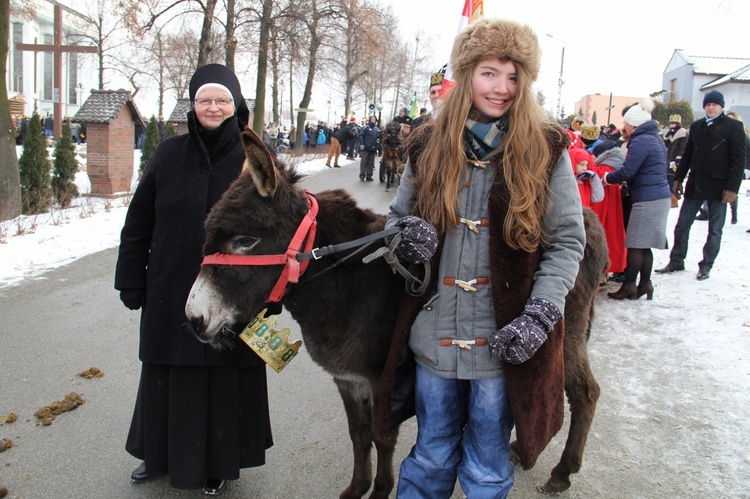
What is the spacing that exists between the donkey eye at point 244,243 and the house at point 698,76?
165 ft

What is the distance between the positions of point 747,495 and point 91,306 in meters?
6.17

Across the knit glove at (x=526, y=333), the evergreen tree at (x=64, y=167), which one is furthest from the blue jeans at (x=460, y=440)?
the evergreen tree at (x=64, y=167)

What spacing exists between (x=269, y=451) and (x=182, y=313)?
1258 millimetres

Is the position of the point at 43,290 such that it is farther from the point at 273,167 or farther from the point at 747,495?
the point at 747,495

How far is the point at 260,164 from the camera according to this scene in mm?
2191

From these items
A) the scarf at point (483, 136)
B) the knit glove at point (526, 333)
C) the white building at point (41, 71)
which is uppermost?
the white building at point (41, 71)

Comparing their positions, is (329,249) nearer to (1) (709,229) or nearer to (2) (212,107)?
(2) (212,107)

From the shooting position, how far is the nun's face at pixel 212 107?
2805 mm

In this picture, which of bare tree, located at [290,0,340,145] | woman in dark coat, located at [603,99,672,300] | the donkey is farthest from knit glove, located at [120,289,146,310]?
bare tree, located at [290,0,340,145]

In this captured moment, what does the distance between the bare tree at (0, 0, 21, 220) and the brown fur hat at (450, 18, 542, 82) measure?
1118 centimetres

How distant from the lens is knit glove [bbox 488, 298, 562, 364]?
193 cm

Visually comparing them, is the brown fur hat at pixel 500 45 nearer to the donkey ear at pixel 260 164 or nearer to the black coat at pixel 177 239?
the donkey ear at pixel 260 164

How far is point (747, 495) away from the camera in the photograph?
3141 millimetres

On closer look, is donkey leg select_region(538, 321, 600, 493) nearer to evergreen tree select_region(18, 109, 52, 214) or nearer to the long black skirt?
the long black skirt
